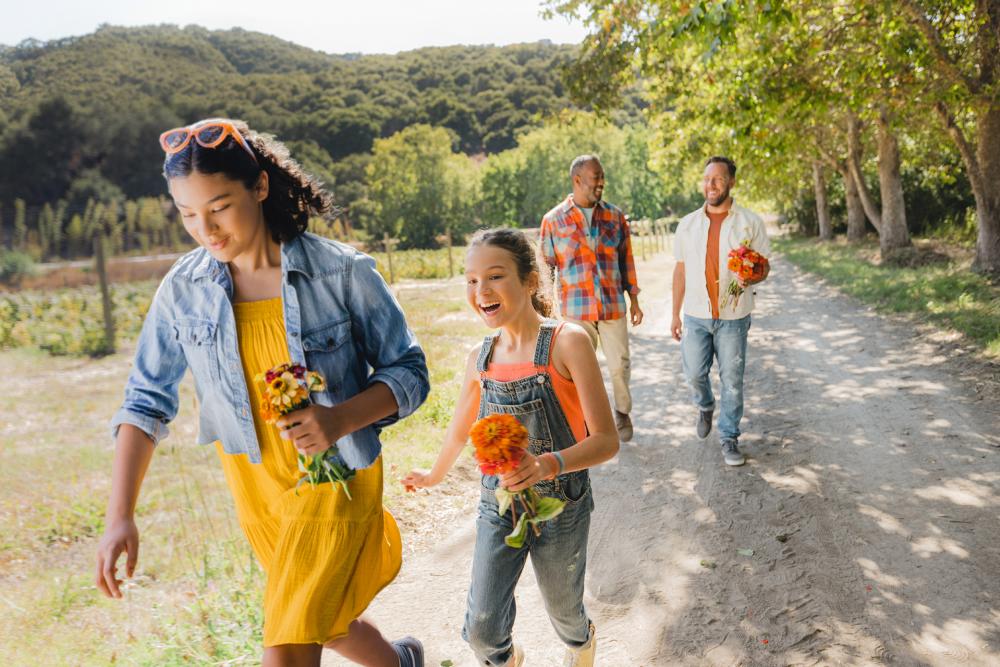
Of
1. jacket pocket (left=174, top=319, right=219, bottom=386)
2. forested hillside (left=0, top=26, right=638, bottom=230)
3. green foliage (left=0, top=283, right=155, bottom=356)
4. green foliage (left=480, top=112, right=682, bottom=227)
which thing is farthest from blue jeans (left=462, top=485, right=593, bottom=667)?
green foliage (left=480, top=112, right=682, bottom=227)

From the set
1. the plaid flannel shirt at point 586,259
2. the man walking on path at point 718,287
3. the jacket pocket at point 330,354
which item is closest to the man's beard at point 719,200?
the man walking on path at point 718,287

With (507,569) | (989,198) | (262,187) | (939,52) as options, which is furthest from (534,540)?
(989,198)

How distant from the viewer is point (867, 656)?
10.4 ft

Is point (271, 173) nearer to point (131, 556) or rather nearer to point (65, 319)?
point (131, 556)

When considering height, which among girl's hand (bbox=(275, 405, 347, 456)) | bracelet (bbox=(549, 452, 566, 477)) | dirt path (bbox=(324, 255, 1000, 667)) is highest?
girl's hand (bbox=(275, 405, 347, 456))

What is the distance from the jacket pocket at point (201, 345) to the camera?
2.12 meters

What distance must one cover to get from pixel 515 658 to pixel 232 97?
58.5m

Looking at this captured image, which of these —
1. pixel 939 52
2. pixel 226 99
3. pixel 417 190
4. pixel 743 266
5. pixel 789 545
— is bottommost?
pixel 789 545

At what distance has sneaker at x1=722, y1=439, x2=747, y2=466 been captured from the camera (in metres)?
5.57

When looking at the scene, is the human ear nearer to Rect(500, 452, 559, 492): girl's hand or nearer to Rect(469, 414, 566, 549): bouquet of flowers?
Rect(469, 414, 566, 549): bouquet of flowers

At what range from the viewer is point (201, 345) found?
2135mm

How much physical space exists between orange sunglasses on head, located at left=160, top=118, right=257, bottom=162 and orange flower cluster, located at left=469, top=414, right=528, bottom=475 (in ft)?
3.70

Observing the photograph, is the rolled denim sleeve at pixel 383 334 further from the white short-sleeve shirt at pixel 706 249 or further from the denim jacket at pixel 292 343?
the white short-sleeve shirt at pixel 706 249

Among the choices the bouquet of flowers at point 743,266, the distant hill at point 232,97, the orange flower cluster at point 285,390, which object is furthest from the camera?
the distant hill at point 232,97
